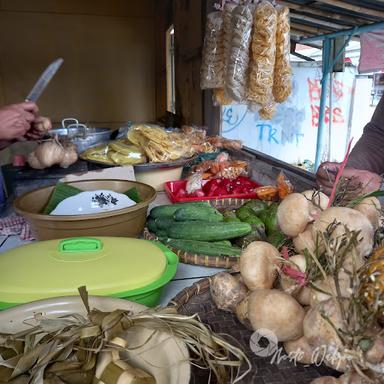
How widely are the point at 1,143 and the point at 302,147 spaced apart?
596cm

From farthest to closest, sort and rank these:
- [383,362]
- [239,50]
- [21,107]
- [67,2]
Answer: [67,2] → [239,50] → [21,107] → [383,362]

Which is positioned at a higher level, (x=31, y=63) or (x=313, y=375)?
(x=31, y=63)

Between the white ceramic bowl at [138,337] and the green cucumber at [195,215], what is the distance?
0.70 metres

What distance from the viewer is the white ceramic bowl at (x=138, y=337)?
0.56 meters

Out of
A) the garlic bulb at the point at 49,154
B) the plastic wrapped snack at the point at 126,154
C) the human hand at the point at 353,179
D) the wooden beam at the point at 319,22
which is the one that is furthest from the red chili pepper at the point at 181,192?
the wooden beam at the point at 319,22

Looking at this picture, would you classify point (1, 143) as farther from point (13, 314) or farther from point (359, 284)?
point (359, 284)

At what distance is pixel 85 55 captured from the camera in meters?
6.82

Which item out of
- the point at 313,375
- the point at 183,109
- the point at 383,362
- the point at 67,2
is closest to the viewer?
the point at 383,362

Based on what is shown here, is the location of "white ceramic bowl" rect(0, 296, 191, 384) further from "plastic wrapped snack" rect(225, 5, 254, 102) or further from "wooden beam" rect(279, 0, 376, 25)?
"wooden beam" rect(279, 0, 376, 25)

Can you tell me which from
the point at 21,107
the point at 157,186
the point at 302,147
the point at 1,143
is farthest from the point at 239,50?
the point at 302,147

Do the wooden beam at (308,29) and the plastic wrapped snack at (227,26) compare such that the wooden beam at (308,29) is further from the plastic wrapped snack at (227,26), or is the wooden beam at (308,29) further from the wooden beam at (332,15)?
the plastic wrapped snack at (227,26)

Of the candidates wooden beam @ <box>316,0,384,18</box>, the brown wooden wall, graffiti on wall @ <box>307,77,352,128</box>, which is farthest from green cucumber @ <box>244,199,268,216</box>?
the brown wooden wall

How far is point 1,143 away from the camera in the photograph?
1823 millimetres

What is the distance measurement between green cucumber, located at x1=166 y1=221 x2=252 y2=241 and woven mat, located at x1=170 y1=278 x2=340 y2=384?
336mm
